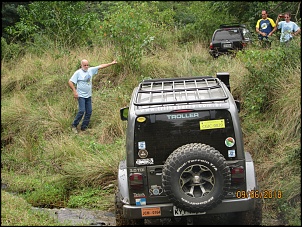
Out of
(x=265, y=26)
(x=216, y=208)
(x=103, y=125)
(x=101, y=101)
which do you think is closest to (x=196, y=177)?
(x=216, y=208)

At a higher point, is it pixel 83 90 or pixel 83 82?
pixel 83 82

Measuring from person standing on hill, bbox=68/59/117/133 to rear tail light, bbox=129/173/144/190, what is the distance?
5793 millimetres

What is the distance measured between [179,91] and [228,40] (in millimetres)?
10582

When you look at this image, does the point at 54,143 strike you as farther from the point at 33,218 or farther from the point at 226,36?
the point at 226,36

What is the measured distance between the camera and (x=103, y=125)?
40.9 ft

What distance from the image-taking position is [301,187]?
7875 mm

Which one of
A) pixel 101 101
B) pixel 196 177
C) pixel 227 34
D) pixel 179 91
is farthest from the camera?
pixel 227 34

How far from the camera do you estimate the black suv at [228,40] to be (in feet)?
54.0

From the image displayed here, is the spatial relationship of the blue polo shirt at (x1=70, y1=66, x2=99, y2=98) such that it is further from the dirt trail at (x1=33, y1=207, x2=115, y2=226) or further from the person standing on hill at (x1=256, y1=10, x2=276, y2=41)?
the person standing on hill at (x1=256, y1=10, x2=276, y2=41)

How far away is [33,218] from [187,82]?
318 centimetres

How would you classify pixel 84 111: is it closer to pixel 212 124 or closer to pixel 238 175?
pixel 212 124

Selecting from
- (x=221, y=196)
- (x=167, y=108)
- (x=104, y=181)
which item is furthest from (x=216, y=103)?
(x=104, y=181)

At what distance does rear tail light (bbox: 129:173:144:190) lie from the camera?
6.79 metres

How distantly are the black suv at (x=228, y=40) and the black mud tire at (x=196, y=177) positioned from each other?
989cm
